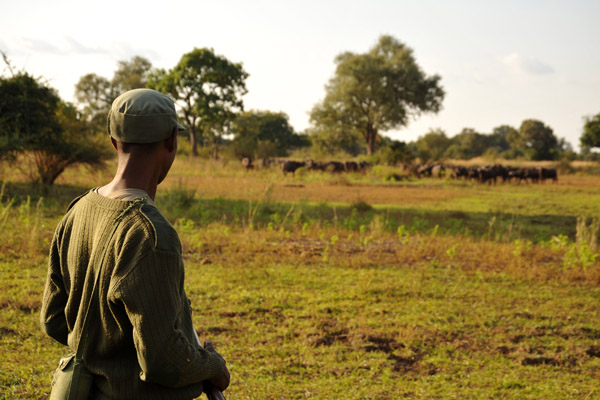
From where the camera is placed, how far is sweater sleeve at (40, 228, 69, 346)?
1.90m

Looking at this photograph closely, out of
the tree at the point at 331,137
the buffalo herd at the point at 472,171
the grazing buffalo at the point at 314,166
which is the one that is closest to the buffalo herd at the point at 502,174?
the buffalo herd at the point at 472,171

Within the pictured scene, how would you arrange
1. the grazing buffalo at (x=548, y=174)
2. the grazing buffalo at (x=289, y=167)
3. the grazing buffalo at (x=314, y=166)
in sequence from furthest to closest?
the grazing buffalo at (x=314, y=166) → the grazing buffalo at (x=289, y=167) → the grazing buffalo at (x=548, y=174)

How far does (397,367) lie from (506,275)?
3631mm

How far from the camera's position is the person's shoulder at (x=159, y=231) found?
1519 mm

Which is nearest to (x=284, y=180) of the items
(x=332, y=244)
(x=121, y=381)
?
(x=332, y=244)

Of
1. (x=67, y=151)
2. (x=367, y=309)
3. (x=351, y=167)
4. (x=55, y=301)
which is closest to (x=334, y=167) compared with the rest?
(x=351, y=167)

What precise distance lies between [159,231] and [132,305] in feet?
0.72

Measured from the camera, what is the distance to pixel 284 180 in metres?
24.0

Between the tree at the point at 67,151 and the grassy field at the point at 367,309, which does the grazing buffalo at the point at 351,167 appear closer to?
the tree at the point at 67,151

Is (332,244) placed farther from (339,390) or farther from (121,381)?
(121,381)

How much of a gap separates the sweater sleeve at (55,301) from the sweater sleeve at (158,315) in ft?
1.65

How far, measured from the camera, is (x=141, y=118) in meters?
1.64

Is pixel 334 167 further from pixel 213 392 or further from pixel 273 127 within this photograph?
pixel 273 127

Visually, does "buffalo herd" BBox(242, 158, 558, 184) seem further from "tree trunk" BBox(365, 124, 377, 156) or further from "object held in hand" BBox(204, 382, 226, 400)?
"object held in hand" BBox(204, 382, 226, 400)
